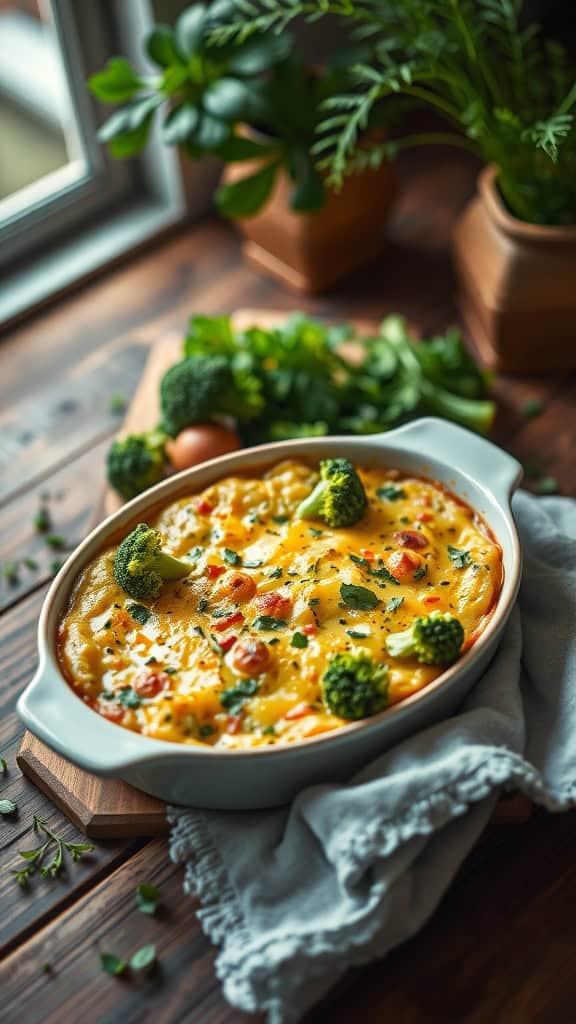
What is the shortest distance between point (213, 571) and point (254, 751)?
0.48 m

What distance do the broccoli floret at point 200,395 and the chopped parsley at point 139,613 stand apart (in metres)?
0.68

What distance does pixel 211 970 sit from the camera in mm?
1893

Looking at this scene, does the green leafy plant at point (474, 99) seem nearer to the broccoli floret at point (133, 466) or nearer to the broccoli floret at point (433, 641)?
the broccoli floret at point (133, 466)

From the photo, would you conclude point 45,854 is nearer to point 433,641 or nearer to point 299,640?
point 299,640

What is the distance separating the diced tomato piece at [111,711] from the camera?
1979 mm

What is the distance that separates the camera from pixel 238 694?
79.0 inches

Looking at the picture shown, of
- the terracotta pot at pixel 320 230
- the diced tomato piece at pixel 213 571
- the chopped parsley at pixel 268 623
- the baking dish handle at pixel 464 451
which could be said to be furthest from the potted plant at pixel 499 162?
the chopped parsley at pixel 268 623

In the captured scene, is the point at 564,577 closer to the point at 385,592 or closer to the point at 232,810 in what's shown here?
the point at 385,592

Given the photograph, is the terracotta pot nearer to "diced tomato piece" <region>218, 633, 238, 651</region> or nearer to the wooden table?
the wooden table

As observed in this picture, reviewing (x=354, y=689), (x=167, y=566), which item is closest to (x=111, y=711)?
(x=167, y=566)

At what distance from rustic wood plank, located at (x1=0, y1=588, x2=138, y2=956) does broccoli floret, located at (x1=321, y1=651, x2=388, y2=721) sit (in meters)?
0.53

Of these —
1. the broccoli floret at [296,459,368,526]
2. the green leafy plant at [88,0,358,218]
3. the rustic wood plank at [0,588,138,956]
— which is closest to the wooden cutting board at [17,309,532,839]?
the rustic wood plank at [0,588,138,956]

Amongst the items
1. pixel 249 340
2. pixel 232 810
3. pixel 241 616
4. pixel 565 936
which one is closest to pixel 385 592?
pixel 241 616

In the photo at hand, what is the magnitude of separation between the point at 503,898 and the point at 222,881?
20.3 inches
